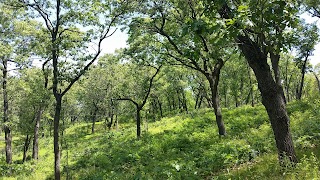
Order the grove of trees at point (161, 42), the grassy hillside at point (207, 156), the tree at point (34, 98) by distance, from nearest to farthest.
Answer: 1. the grove of trees at point (161, 42)
2. the grassy hillside at point (207, 156)
3. the tree at point (34, 98)

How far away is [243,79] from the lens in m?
45.0

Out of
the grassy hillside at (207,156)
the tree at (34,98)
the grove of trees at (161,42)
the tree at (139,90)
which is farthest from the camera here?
the tree at (139,90)

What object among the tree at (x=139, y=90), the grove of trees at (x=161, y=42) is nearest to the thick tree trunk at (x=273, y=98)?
the grove of trees at (x=161, y=42)

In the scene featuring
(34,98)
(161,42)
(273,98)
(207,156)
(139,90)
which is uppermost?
(161,42)

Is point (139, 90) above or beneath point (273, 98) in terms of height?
above

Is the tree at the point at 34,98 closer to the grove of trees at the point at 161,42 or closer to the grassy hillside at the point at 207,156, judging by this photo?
the grove of trees at the point at 161,42

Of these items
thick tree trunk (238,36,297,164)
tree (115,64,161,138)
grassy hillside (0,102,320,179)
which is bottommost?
grassy hillside (0,102,320,179)

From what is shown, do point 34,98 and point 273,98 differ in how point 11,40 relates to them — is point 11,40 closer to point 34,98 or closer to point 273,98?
point 34,98

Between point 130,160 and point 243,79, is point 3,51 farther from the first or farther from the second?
point 243,79

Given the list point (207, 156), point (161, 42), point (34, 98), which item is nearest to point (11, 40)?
point (34, 98)

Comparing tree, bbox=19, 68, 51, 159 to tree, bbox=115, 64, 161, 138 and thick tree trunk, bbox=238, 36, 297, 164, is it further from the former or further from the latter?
thick tree trunk, bbox=238, 36, 297, 164

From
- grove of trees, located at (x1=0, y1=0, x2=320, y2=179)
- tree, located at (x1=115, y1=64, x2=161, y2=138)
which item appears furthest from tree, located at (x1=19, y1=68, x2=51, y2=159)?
tree, located at (x1=115, y1=64, x2=161, y2=138)

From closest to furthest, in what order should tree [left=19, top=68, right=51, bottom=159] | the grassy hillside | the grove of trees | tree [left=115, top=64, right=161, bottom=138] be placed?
the grove of trees
the grassy hillside
tree [left=19, top=68, right=51, bottom=159]
tree [left=115, top=64, right=161, bottom=138]

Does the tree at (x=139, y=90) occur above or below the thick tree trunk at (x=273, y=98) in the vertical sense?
above
